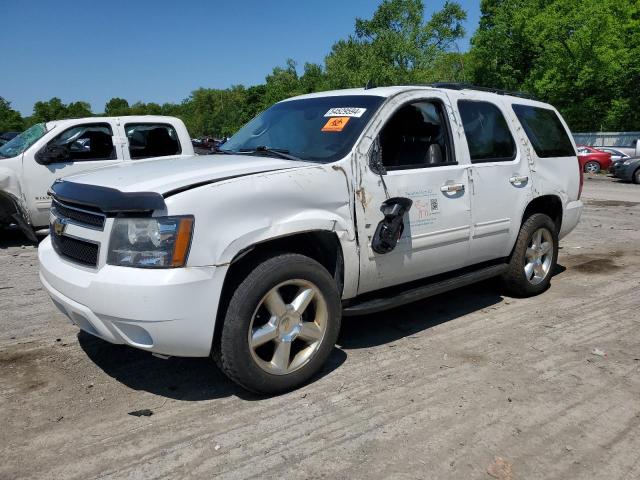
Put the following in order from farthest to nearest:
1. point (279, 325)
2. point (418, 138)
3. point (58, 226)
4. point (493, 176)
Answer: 1. point (493, 176)
2. point (418, 138)
3. point (58, 226)
4. point (279, 325)

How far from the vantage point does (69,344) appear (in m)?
4.16

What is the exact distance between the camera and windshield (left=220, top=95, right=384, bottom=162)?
3.79m

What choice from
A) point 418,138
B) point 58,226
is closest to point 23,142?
point 58,226

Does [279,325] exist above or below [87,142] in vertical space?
below

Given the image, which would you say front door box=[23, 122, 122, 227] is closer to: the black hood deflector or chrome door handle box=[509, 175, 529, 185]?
the black hood deflector

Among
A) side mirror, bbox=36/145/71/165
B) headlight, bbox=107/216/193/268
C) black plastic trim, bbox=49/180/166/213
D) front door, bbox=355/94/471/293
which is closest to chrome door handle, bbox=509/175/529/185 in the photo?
front door, bbox=355/94/471/293

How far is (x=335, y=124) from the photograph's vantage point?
396 cm

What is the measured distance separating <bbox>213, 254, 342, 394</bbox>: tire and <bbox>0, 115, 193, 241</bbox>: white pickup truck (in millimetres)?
4912

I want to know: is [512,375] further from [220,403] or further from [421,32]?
[421,32]

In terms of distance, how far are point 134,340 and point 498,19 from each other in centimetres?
4624

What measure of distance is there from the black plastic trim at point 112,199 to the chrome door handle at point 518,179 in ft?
10.5

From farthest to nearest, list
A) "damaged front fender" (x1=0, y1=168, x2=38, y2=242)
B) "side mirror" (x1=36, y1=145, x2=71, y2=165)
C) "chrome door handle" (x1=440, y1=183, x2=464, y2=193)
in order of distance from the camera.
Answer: "side mirror" (x1=36, y1=145, x2=71, y2=165), "damaged front fender" (x1=0, y1=168, x2=38, y2=242), "chrome door handle" (x1=440, y1=183, x2=464, y2=193)

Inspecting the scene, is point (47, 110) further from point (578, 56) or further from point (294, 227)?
point (294, 227)

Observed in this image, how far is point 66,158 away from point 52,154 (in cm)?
19
